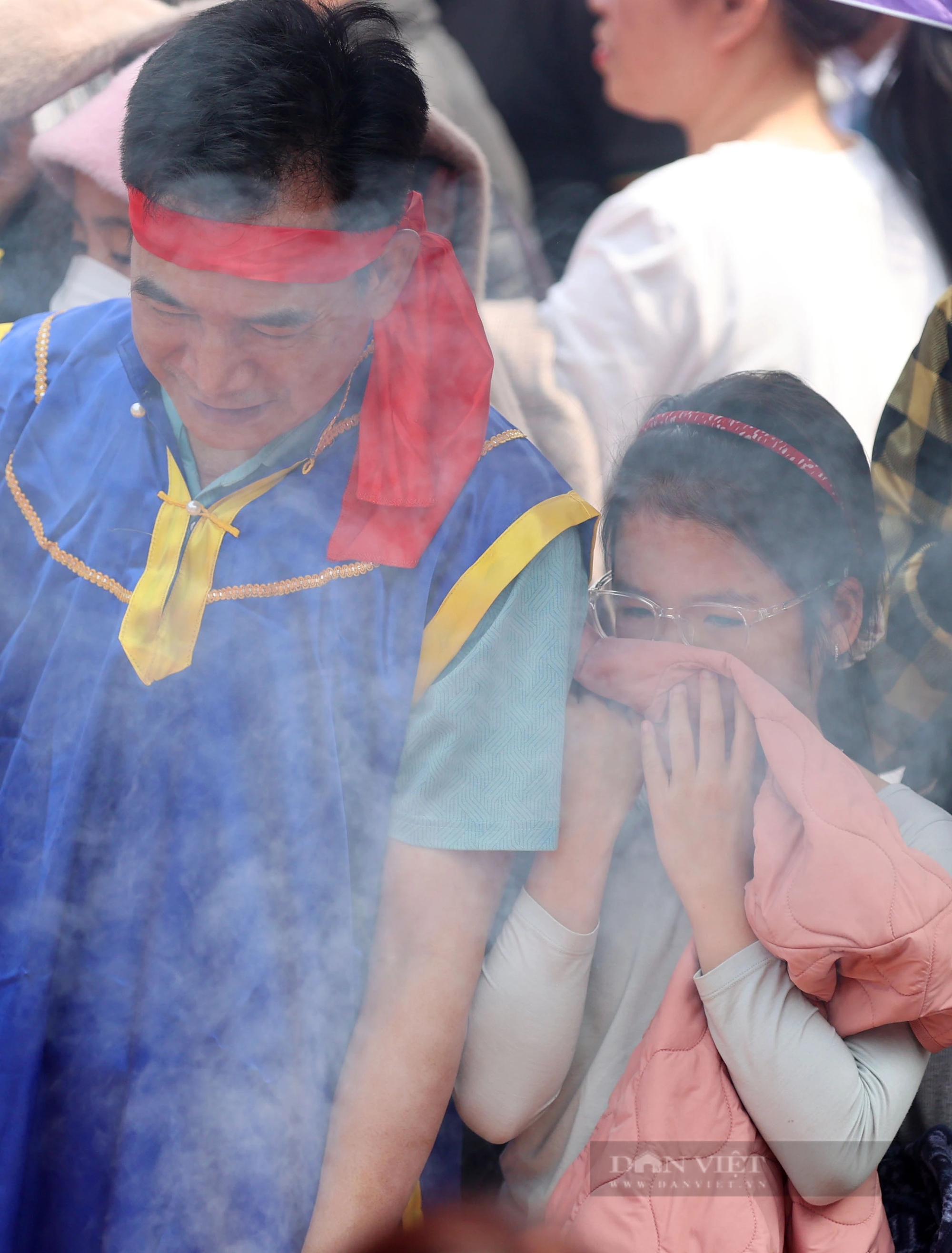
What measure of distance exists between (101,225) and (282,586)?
511 millimetres

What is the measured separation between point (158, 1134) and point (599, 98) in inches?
47.8

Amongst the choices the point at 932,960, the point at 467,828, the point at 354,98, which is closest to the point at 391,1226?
the point at 467,828

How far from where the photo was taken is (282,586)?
113 centimetres

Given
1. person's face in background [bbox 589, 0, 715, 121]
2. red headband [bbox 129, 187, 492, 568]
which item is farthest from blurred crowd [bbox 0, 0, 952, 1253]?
red headband [bbox 129, 187, 492, 568]

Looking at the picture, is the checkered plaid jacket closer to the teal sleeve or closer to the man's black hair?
the teal sleeve

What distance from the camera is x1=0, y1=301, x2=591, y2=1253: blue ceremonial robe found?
3.66 ft

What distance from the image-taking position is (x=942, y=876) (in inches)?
43.1

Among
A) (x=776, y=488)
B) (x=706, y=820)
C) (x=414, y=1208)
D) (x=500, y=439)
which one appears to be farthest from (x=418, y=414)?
(x=414, y=1208)

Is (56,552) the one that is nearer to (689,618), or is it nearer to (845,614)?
(689,618)

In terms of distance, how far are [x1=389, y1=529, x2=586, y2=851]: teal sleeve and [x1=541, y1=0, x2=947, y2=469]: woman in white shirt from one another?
0.96 feet

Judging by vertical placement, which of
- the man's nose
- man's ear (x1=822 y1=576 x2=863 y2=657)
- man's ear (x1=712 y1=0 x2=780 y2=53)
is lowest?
man's ear (x1=822 y1=576 x2=863 y2=657)

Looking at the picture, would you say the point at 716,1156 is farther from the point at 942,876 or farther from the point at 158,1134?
the point at 158,1134

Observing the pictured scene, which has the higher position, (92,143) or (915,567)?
(92,143)

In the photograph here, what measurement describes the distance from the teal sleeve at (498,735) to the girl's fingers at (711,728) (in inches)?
6.3
